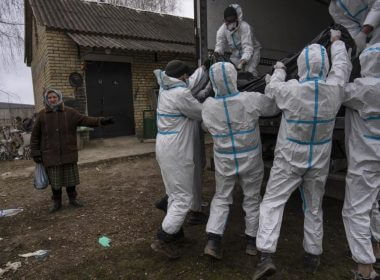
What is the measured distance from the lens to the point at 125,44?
27.7 ft

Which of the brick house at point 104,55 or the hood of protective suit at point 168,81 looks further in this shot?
the brick house at point 104,55

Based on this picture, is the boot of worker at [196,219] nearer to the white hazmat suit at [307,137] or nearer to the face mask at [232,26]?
the white hazmat suit at [307,137]

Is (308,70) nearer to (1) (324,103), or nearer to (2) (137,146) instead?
(1) (324,103)

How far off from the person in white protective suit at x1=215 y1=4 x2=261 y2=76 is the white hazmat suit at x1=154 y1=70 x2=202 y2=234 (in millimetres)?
1496

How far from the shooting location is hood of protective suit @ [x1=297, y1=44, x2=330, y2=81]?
2268 millimetres

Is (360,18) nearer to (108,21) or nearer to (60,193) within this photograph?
(60,193)

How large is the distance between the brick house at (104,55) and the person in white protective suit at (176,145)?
5.43 meters

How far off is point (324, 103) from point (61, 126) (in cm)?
310

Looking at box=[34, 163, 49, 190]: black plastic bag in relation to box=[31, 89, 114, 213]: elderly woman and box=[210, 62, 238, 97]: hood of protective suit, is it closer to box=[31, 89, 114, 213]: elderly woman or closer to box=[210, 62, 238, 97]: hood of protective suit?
box=[31, 89, 114, 213]: elderly woman

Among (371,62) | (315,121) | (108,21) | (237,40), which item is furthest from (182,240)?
(108,21)

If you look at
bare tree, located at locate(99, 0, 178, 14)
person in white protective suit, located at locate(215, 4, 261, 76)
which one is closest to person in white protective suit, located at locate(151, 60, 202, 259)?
person in white protective suit, located at locate(215, 4, 261, 76)

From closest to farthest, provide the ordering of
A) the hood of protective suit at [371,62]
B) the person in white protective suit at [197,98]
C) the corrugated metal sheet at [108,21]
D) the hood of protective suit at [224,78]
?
the hood of protective suit at [371,62]
the hood of protective suit at [224,78]
the person in white protective suit at [197,98]
the corrugated metal sheet at [108,21]

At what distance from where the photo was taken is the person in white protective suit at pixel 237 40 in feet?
13.5

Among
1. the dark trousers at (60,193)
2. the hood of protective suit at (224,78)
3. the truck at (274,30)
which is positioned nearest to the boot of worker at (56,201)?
the dark trousers at (60,193)
